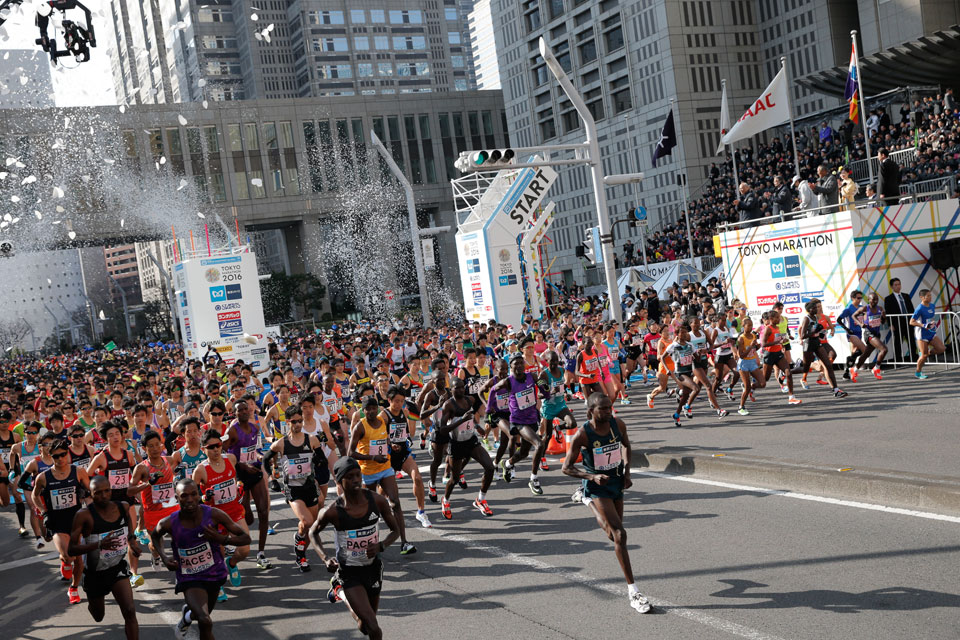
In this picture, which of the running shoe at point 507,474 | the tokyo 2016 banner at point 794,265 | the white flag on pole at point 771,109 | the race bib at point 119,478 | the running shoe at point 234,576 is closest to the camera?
the running shoe at point 234,576

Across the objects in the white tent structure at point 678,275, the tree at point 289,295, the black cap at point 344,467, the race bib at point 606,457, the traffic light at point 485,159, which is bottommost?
the race bib at point 606,457

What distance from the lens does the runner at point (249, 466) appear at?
10.2m

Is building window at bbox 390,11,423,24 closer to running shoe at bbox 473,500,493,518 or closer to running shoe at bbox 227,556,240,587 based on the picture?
running shoe at bbox 473,500,493,518

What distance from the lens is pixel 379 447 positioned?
1008cm

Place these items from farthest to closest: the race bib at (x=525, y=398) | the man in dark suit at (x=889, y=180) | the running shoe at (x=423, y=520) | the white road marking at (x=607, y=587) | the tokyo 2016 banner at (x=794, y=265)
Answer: the man in dark suit at (x=889, y=180) → the tokyo 2016 banner at (x=794, y=265) → the race bib at (x=525, y=398) → the running shoe at (x=423, y=520) → the white road marking at (x=607, y=587)

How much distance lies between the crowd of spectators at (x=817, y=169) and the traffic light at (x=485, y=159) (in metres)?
4.81

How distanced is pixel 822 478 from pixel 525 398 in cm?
370

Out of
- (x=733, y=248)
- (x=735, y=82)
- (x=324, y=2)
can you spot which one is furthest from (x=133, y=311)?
(x=733, y=248)

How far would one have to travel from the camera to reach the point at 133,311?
128250mm

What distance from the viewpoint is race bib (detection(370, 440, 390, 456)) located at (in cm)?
1003

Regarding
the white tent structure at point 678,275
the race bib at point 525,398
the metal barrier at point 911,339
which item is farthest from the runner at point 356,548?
the white tent structure at point 678,275

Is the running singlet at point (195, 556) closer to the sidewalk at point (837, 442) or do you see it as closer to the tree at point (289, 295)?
the sidewalk at point (837, 442)

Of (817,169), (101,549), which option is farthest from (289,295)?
(101,549)

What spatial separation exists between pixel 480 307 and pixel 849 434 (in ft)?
58.4
